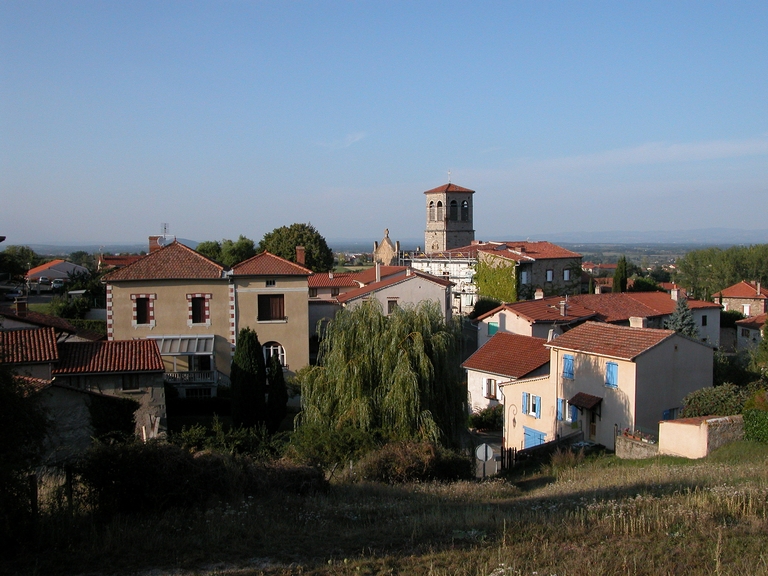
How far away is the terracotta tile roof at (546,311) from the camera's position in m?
37.4

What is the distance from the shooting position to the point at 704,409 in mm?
22781

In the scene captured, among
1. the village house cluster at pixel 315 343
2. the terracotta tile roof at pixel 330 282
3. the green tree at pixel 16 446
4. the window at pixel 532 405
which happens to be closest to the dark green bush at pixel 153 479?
the green tree at pixel 16 446

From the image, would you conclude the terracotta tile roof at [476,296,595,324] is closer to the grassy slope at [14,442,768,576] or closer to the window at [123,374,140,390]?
the window at [123,374,140,390]

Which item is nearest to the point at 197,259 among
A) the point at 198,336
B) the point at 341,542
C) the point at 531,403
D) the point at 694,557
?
the point at 198,336

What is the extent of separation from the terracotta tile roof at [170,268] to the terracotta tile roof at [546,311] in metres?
15.9

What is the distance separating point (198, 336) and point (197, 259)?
3.87m

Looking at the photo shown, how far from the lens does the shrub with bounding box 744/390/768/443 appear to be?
19.3 metres

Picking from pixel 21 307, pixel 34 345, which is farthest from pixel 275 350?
pixel 34 345

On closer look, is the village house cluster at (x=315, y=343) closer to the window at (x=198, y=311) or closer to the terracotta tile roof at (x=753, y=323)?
the window at (x=198, y=311)

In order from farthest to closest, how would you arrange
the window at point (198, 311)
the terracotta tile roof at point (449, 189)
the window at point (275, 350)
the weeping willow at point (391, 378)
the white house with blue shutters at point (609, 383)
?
the terracotta tile roof at point (449, 189) → the window at point (275, 350) → the window at point (198, 311) → the white house with blue shutters at point (609, 383) → the weeping willow at point (391, 378)

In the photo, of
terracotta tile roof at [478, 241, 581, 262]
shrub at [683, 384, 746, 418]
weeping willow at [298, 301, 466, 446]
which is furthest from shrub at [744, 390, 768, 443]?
terracotta tile roof at [478, 241, 581, 262]

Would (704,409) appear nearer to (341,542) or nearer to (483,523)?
(483,523)

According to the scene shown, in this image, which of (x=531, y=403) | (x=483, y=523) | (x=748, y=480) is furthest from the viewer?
(x=531, y=403)

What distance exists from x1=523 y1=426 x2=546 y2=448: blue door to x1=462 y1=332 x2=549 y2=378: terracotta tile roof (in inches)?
102
